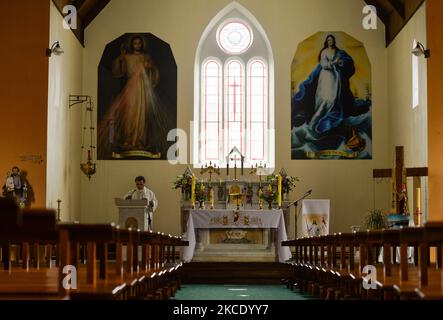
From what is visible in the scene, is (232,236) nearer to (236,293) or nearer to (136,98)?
(236,293)

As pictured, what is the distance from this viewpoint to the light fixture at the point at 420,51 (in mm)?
16641

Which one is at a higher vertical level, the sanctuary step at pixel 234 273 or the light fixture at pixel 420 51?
the light fixture at pixel 420 51

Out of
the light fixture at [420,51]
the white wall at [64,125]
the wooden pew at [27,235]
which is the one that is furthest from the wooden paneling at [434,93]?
the wooden pew at [27,235]

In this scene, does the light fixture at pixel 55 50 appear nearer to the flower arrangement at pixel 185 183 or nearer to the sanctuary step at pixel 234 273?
the flower arrangement at pixel 185 183

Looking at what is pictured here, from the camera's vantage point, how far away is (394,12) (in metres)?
21.2

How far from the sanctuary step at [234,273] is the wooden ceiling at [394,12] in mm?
6496

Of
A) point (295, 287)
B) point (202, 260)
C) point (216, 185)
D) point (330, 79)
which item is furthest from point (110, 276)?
point (330, 79)

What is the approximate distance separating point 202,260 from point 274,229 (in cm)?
161

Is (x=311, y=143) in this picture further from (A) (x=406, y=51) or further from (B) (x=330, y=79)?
(A) (x=406, y=51)

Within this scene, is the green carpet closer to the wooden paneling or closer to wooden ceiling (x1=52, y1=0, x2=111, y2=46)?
the wooden paneling

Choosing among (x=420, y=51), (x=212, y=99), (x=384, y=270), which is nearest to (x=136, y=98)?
(x=212, y=99)

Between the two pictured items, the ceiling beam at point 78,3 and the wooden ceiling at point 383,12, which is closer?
the wooden ceiling at point 383,12

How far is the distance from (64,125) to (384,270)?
1295 cm

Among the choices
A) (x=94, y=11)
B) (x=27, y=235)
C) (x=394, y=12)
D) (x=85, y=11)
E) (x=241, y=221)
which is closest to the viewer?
(x=27, y=235)
